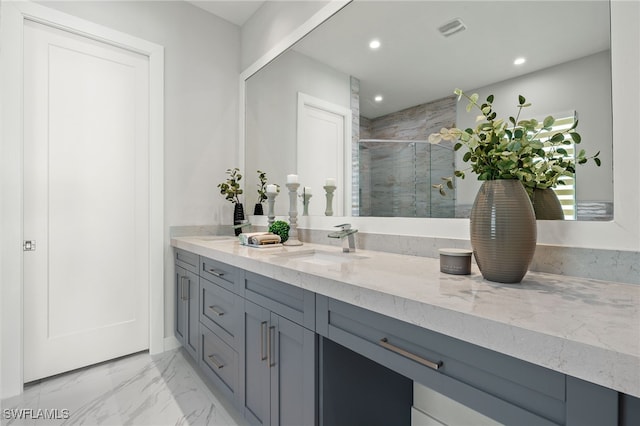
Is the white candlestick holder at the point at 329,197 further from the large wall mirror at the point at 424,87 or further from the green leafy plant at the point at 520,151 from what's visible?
the green leafy plant at the point at 520,151

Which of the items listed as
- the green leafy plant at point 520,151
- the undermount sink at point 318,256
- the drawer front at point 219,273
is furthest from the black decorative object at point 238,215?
the green leafy plant at point 520,151

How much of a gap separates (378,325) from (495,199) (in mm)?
509

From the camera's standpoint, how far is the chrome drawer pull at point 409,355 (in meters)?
0.72

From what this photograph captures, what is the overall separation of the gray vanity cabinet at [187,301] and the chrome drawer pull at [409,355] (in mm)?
1516

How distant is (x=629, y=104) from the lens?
90 centimetres

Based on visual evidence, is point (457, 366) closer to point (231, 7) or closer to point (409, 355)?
point (409, 355)

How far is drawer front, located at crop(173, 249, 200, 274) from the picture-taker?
2.03 metres

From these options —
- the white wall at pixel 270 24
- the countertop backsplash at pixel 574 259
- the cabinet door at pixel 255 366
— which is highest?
the white wall at pixel 270 24

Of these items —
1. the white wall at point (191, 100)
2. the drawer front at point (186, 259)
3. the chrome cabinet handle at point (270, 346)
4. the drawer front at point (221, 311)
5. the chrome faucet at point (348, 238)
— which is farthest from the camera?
the white wall at point (191, 100)

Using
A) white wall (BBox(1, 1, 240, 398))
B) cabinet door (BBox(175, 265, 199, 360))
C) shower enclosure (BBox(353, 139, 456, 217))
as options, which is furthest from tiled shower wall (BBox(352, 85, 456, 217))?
white wall (BBox(1, 1, 240, 398))

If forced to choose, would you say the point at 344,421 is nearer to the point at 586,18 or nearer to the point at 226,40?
the point at 586,18

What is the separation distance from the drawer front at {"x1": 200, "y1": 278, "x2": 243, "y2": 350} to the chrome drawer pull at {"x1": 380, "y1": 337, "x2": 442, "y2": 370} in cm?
84

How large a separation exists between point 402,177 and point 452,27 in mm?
680

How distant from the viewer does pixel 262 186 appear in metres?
2.58
